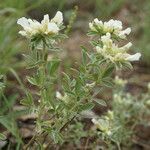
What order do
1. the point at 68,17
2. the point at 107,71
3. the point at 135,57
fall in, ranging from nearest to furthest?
1. the point at 135,57
2. the point at 107,71
3. the point at 68,17

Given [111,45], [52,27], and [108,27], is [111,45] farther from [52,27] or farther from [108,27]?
[52,27]

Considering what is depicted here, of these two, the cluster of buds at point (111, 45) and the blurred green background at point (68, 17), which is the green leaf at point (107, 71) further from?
the blurred green background at point (68, 17)

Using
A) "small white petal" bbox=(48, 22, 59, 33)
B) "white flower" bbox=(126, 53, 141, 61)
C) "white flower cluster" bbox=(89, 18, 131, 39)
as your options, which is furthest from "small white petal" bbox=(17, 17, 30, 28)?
"white flower" bbox=(126, 53, 141, 61)

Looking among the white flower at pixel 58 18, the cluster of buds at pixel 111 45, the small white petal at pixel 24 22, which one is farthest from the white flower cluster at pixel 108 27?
A: the small white petal at pixel 24 22

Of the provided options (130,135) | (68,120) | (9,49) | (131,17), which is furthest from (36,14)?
(68,120)

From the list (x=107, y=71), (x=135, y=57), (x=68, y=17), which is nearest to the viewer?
(x=135, y=57)

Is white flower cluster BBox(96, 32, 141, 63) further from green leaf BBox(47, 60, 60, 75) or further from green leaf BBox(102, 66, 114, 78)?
green leaf BBox(47, 60, 60, 75)

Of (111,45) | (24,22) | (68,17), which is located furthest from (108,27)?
(68,17)
